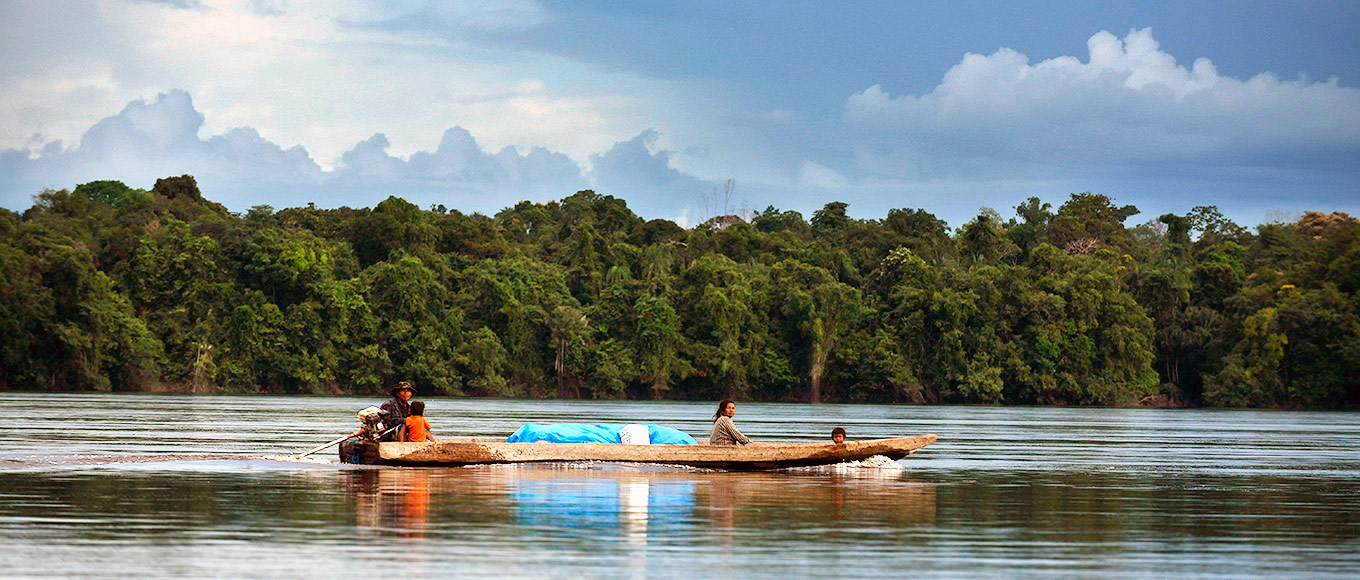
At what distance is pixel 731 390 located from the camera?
80875 millimetres

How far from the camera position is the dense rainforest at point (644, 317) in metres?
73.4

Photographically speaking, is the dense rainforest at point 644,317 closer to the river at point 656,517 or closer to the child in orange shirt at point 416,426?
the river at point 656,517

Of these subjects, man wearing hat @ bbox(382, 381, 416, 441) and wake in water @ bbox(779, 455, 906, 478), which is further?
wake in water @ bbox(779, 455, 906, 478)

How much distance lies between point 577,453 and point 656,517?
6322 millimetres

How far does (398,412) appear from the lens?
21094 millimetres

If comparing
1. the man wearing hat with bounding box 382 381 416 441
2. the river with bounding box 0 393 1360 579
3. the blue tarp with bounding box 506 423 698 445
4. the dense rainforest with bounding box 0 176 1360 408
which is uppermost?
the dense rainforest with bounding box 0 176 1360 408

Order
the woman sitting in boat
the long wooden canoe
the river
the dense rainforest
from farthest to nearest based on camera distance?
the dense rainforest < the woman sitting in boat < the long wooden canoe < the river

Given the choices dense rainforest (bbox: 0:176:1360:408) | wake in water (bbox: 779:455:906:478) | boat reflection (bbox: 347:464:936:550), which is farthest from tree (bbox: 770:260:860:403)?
boat reflection (bbox: 347:464:936:550)

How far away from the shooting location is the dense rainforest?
73375 millimetres

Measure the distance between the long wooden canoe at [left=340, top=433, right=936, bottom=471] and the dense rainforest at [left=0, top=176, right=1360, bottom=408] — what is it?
5210 centimetres

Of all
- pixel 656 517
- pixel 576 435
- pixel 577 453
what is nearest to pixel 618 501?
pixel 656 517

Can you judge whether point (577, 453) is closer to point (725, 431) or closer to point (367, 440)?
point (725, 431)

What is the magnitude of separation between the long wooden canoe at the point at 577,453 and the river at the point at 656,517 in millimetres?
238

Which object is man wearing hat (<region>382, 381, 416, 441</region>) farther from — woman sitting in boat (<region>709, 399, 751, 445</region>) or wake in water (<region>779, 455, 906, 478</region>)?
wake in water (<region>779, 455, 906, 478</region>)
